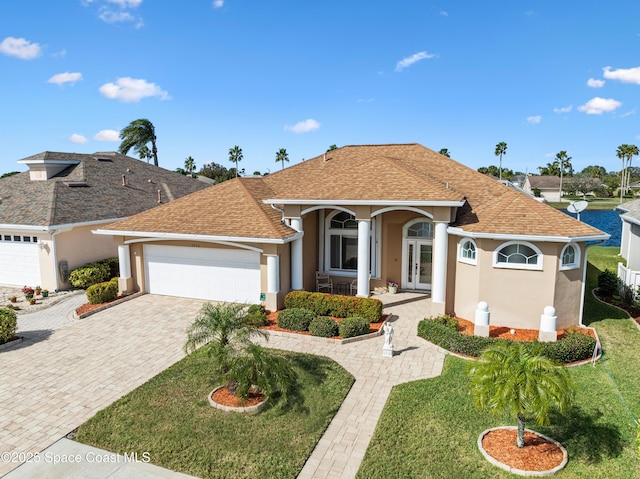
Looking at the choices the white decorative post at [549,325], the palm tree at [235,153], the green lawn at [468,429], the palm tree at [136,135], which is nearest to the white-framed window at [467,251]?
the white decorative post at [549,325]

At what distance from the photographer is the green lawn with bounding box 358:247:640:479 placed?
25.6 feet

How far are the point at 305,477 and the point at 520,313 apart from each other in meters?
10.2

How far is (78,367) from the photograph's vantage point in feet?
39.4

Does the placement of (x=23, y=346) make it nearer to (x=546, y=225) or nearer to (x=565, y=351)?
(x=565, y=351)

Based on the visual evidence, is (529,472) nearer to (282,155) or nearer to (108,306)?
(108,306)

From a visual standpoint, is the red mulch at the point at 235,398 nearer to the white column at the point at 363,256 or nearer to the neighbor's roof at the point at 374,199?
the neighbor's roof at the point at 374,199

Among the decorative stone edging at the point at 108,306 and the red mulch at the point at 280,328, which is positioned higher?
the decorative stone edging at the point at 108,306

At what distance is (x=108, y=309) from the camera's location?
685 inches

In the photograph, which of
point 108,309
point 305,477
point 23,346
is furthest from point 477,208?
point 23,346

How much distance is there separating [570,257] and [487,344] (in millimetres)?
4757

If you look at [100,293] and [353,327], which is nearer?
[353,327]

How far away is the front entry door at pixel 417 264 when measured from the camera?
19.3m

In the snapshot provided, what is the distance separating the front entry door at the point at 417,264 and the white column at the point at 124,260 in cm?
1263

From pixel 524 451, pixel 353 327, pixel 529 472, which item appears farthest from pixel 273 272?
pixel 529 472
